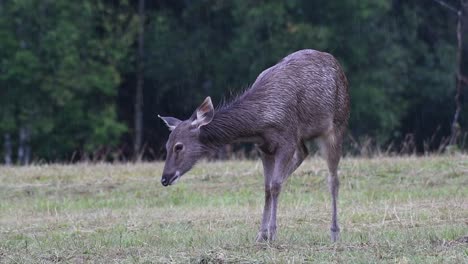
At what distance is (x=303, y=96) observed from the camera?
12.1 meters

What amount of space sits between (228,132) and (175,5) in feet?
105

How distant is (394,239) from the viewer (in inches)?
430

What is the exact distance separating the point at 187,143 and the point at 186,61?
28.6 m

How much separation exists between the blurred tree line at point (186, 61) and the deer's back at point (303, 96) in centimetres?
2339

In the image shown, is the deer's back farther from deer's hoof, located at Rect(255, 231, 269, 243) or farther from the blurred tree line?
the blurred tree line

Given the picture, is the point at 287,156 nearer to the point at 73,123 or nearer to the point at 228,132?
the point at 228,132

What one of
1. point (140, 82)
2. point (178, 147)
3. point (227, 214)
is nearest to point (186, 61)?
point (140, 82)

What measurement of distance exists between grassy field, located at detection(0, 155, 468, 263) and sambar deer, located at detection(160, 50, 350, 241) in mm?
651

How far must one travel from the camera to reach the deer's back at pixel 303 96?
38.7ft

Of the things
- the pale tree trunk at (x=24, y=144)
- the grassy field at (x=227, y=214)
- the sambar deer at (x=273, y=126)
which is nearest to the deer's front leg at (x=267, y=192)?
the sambar deer at (x=273, y=126)

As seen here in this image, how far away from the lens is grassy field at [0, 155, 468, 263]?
1021cm

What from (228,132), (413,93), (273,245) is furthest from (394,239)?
(413,93)

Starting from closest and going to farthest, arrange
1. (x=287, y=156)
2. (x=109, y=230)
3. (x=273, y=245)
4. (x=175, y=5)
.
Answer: (x=273, y=245) < (x=287, y=156) < (x=109, y=230) < (x=175, y=5)

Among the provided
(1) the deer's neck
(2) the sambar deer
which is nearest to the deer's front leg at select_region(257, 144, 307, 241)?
(2) the sambar deer
